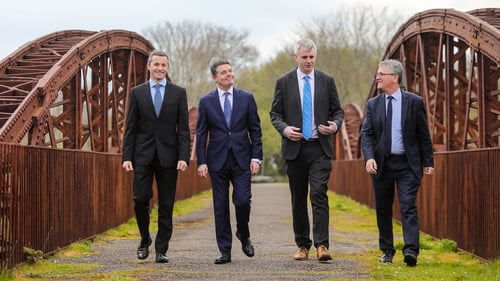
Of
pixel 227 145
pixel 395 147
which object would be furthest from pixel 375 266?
pixel 227 145

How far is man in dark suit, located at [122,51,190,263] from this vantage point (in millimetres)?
10656

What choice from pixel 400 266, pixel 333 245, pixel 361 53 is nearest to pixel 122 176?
pixel 333 245

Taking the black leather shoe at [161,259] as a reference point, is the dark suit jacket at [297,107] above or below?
above

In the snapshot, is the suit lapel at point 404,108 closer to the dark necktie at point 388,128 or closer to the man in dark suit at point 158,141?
the dark necktie at point 388,128

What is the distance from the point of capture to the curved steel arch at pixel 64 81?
13914mm

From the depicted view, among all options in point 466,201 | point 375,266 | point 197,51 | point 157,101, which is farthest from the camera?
point 197,51

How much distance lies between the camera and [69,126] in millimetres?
21047

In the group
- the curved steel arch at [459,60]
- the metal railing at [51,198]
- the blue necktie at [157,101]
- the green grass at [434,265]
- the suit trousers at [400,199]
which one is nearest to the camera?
the green grass at [434,265]

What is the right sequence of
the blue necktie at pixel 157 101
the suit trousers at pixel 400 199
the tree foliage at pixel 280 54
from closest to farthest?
the suit trousers at pixel 400 199 < the blue necktie at pixel 157 101 < the tree foliage at pixel 280 54

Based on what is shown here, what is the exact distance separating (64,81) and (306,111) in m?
6.14

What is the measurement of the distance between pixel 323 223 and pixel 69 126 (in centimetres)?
1141

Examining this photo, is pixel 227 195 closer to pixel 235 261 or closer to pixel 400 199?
pixel 235 261

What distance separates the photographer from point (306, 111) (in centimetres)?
1071

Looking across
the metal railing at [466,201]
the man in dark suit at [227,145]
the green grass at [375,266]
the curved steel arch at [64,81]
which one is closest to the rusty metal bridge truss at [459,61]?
the metal railing at [466,201]
